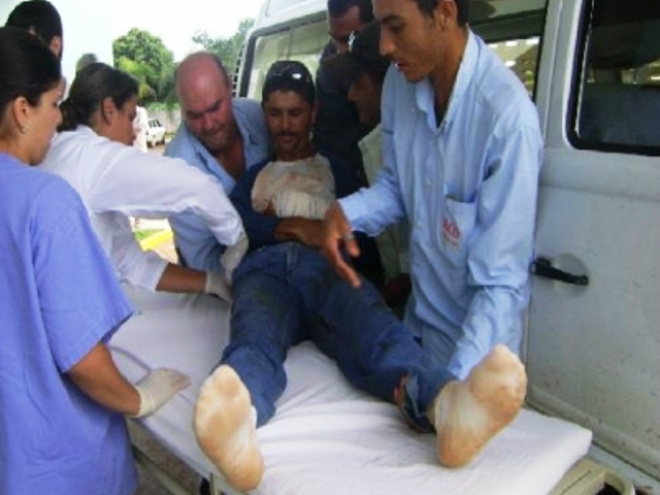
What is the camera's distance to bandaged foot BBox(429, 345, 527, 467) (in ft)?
3.77

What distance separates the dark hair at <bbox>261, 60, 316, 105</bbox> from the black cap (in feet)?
0.39

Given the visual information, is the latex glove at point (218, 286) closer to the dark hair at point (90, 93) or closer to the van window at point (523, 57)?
the dark hair at point (90, 93)

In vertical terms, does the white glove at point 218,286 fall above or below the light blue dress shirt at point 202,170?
below

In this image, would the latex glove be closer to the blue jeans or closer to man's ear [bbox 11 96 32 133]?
the blue jeans

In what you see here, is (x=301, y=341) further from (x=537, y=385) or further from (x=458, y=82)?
(x=458, y=82)

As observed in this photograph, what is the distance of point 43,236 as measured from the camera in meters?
1.32

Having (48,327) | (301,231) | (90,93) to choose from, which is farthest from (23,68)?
(301,231)

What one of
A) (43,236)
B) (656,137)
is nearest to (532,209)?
(656,137)

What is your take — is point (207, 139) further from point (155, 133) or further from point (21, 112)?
point (155, 133)

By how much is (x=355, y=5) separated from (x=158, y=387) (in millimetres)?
1776

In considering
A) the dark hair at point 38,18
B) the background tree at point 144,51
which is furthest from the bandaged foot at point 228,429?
the background tree at point 144,51

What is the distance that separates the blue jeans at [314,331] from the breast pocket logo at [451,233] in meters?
0.27

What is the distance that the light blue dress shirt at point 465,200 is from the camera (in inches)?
57.9

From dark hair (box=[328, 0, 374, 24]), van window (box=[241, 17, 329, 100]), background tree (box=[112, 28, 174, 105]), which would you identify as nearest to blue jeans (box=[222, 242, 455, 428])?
dark hair (box=[328, 0, 374, 24])
